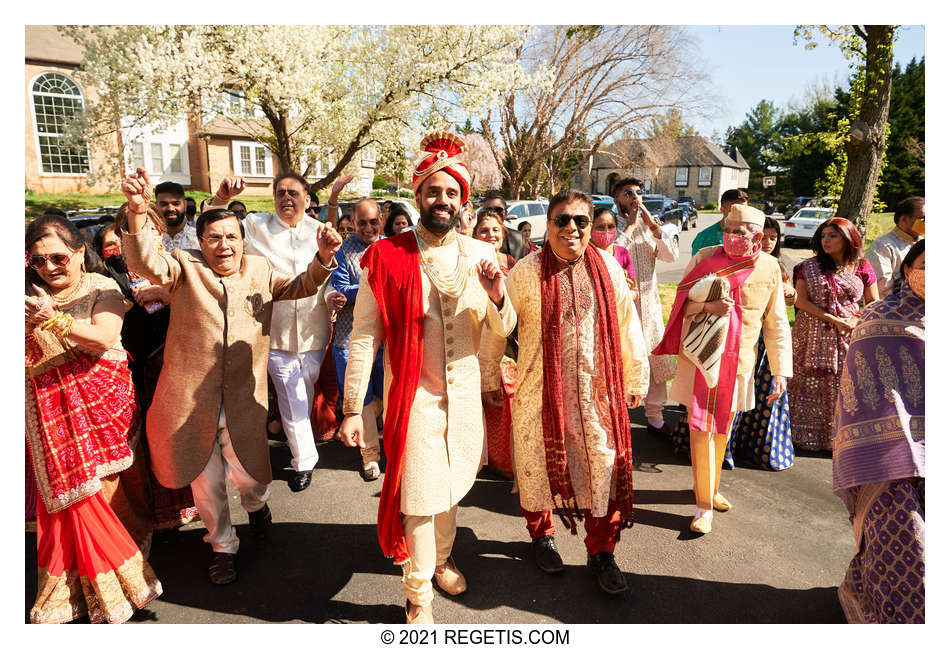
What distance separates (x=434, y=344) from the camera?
276cm

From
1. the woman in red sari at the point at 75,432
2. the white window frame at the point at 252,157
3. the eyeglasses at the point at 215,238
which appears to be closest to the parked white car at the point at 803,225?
the eyeglasses at the point at 215,238

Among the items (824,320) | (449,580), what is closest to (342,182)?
(449,580)

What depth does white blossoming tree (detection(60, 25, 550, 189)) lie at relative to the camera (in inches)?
427

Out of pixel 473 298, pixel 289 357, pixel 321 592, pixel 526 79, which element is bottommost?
pixel 321 592

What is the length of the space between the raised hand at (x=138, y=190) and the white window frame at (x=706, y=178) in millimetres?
64998

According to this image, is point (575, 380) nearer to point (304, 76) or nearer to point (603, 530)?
point (603, 530)

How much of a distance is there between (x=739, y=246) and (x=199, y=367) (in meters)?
3.26

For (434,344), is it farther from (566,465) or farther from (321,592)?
(321,592)

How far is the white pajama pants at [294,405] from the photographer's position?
14.0 ft

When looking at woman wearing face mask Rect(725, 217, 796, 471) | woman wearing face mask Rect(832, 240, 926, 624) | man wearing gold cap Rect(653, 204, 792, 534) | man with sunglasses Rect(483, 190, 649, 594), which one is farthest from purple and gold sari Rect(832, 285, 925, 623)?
woman wearing face mask Rect(725, 217, 796, 471)

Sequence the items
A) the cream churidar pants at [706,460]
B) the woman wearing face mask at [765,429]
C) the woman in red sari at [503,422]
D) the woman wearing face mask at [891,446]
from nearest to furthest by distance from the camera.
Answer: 1. the woman wearing face mask at [891,446]
2. the cream churidar pants at [706,460]
3. the woman in red sari at [503,422]
4. the woman wearing face mask at [765,429]

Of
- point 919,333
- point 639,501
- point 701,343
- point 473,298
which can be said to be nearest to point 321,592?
point 473,298

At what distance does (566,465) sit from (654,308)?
2.71 metres

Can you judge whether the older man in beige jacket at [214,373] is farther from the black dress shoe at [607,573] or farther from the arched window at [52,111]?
the arched window at [52,111]
